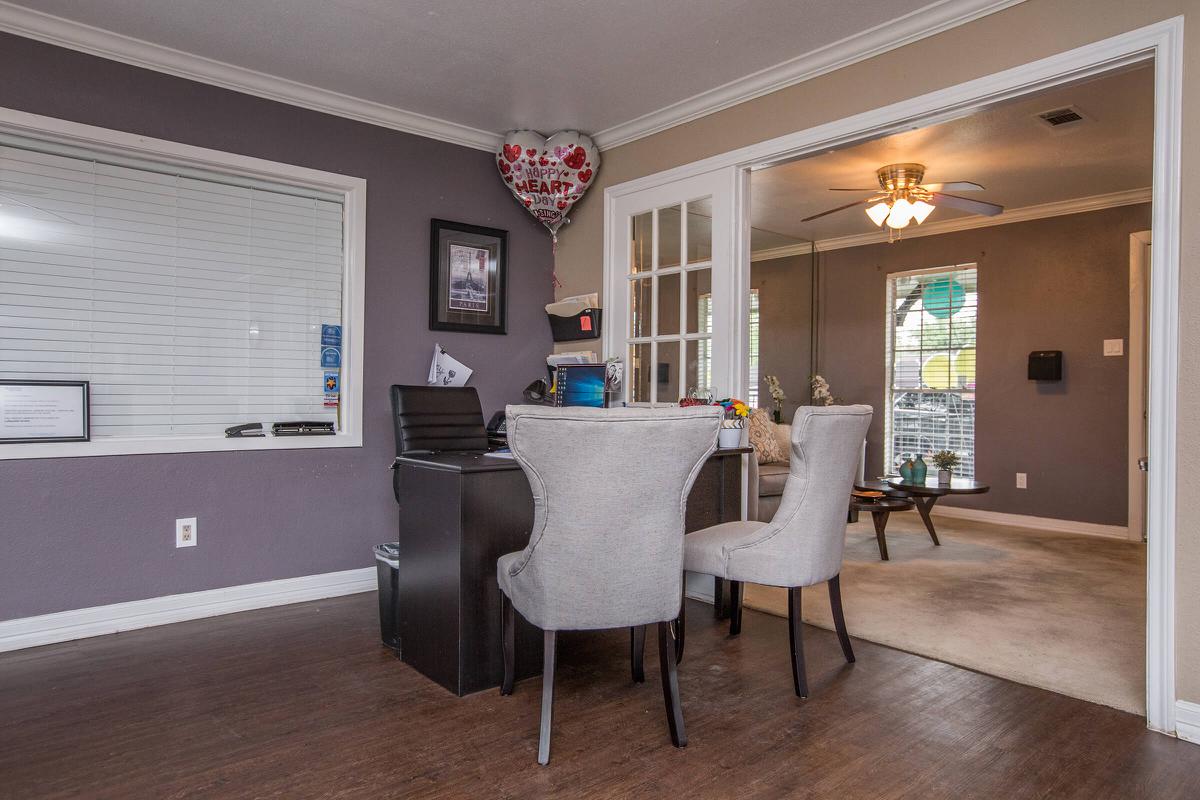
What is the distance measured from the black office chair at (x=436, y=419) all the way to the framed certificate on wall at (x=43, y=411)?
1300 millimetres

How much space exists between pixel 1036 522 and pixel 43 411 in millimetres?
6591

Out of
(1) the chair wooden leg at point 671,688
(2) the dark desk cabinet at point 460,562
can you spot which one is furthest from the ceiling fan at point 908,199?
(1) the chair wooden leg at point 671,688

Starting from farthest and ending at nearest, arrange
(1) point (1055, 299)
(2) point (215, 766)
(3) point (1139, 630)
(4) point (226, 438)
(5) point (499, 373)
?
(1) point (1055, 299)
(5) point (499, 373)
(4) point (226, 438)
(3) point (1139, 630)
(2) point (215, 766)

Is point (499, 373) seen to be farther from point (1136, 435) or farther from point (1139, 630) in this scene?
point (1136, 435)

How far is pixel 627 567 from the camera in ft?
6.51

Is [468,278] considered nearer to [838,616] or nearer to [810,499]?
[810,499]

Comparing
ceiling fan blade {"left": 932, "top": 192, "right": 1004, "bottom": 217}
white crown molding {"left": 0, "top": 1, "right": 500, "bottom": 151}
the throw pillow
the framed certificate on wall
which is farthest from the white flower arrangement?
the framed certificate on wall

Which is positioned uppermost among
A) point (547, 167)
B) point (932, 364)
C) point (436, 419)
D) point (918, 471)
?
point (547, 167)

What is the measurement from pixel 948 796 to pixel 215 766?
6.33ft

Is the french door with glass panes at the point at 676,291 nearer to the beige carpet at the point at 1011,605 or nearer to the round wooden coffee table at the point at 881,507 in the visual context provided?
the beige carpet at the point at 1011,605

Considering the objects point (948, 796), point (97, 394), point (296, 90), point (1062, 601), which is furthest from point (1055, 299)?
point (97, 394)

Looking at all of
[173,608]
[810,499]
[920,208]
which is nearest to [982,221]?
[920,208]

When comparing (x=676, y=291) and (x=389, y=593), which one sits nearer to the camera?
(x=389, y=593)

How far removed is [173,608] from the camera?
10.8 ft
